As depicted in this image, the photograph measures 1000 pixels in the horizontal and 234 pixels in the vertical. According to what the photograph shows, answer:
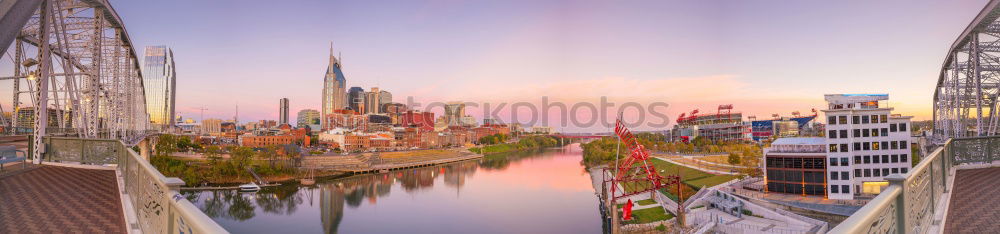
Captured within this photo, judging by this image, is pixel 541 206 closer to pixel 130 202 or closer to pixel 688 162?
pixel 688 162

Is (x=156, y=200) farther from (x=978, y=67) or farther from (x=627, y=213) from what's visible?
(x=978, y=67)

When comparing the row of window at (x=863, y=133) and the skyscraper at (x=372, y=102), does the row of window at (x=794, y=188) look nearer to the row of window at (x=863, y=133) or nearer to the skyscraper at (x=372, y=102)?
the row of window at (x=863, y=133)

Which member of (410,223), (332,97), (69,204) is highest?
(332,97)

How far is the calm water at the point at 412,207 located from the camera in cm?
1991

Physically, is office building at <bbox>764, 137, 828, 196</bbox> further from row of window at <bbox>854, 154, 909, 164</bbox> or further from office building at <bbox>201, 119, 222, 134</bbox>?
office building at <bbox>201, 119, 222, 134</bbox>

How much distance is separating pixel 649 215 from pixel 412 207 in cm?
1220

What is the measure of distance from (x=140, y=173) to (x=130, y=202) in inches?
32.9

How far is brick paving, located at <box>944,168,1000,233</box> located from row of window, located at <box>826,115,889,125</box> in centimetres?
1592

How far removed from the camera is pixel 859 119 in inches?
741

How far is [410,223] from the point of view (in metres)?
21.0

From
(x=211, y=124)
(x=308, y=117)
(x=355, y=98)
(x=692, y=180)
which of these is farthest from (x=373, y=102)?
(x=692, y=180)

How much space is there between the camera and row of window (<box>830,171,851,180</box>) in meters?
18.5

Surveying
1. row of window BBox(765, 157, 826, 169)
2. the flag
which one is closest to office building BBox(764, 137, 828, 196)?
row of window BBox(765, 157, 826, 169)

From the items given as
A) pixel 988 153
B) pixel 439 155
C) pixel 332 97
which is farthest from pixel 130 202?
pixel 332 97
